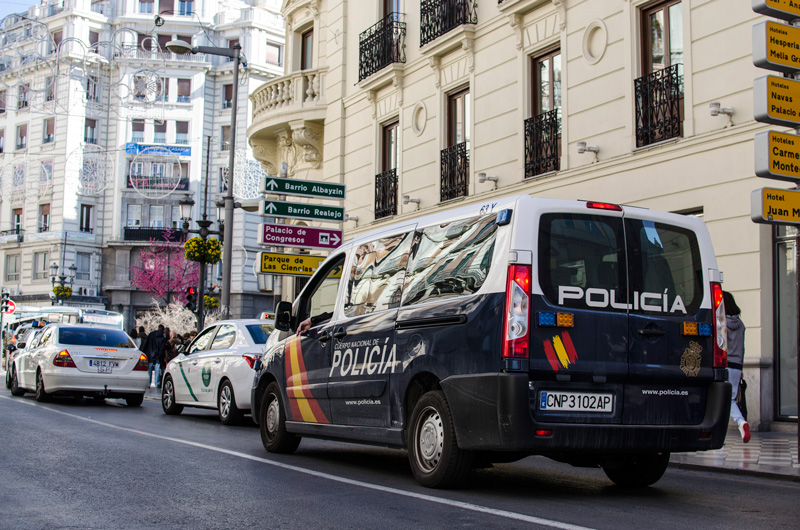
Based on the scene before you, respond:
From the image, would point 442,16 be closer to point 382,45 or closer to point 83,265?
point 382,45

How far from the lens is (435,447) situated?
689 cm

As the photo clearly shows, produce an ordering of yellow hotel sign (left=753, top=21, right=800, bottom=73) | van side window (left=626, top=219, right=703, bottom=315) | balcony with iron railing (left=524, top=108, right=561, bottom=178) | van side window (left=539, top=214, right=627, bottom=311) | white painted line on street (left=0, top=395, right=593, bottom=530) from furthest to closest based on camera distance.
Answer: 1. balcony with iron railing (left=524, top=108, right=561, bottom=178)
2. yellow hotel sign (left=753, top=21, right=800, bottom=73)
3. van side window (left=626, top=219, right=703, bottom=315)
4. van side window (left=539, top=214, right=627, bottom=311)
5. white painted line on street (left=0, top=395, right=593, bottom=530)

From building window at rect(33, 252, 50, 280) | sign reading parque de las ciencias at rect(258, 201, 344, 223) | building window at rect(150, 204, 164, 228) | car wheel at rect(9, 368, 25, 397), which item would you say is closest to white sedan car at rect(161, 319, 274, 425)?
sign reading parque de las ciencias at rect(258, 201, 344, 223)

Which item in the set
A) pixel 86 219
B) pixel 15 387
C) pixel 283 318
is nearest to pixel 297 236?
pixel 15 387

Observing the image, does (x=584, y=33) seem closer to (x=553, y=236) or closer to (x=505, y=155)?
(x=505, y=155)

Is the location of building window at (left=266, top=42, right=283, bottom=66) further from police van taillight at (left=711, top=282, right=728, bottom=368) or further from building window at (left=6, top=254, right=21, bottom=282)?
police van taillight at (left=711, top=282, right=728, bottom=368)

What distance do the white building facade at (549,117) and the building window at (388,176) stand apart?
0.15 feet

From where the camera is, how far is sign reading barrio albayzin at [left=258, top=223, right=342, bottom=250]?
1891cm

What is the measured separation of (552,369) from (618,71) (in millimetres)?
9863

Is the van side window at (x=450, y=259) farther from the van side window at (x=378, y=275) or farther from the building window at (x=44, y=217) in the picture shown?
the building window at (x=44, y=217)

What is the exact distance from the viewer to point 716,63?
13.3 meters

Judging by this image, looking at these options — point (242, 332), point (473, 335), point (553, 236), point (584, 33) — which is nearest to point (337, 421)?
point (473, 335)

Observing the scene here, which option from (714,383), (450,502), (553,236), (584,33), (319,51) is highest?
(319,51)

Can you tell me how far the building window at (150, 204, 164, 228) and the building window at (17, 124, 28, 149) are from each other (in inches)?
401
